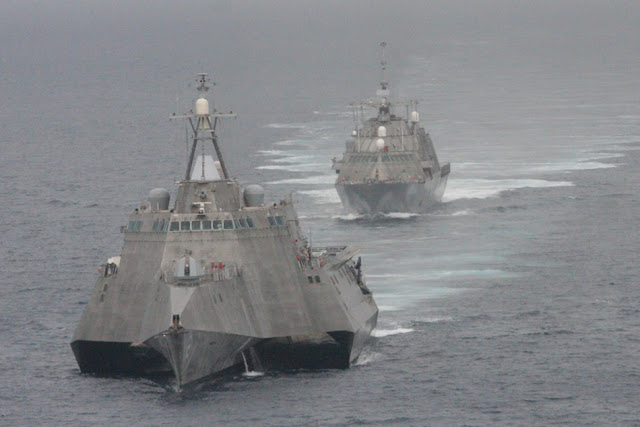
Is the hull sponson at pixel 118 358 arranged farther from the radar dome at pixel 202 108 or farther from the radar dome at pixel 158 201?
the radar dome at pixel 202 108

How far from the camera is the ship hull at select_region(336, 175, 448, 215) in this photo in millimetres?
150000

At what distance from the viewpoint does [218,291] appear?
77.4 meters

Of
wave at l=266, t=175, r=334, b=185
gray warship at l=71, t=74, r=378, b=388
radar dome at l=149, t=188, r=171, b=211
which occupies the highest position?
radar dome at l=149, t=188, r=171, b=211

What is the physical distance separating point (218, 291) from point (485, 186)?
9222 cm

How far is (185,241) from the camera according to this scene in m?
79.4

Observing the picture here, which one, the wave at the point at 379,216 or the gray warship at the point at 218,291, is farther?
the wave at the point at 379,216

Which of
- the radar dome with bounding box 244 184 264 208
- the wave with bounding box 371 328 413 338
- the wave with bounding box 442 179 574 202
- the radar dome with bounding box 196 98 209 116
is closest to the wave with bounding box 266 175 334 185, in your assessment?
the wave with bounding box 442 179 574 202

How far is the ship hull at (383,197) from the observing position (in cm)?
15000

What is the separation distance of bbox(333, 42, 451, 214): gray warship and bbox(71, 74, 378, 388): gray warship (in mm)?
67841

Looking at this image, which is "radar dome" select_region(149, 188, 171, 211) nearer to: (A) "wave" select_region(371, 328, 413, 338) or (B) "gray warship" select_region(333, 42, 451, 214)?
(A) "wave" select_region(371, 328, 413, 338)

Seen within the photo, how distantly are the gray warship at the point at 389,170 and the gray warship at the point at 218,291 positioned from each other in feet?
223

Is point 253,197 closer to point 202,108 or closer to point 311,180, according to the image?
Result: point 202,108

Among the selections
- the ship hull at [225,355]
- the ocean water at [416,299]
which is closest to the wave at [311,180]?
the ocean water at [416,299]

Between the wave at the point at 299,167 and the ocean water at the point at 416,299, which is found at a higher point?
the wave at the point at 299,167
